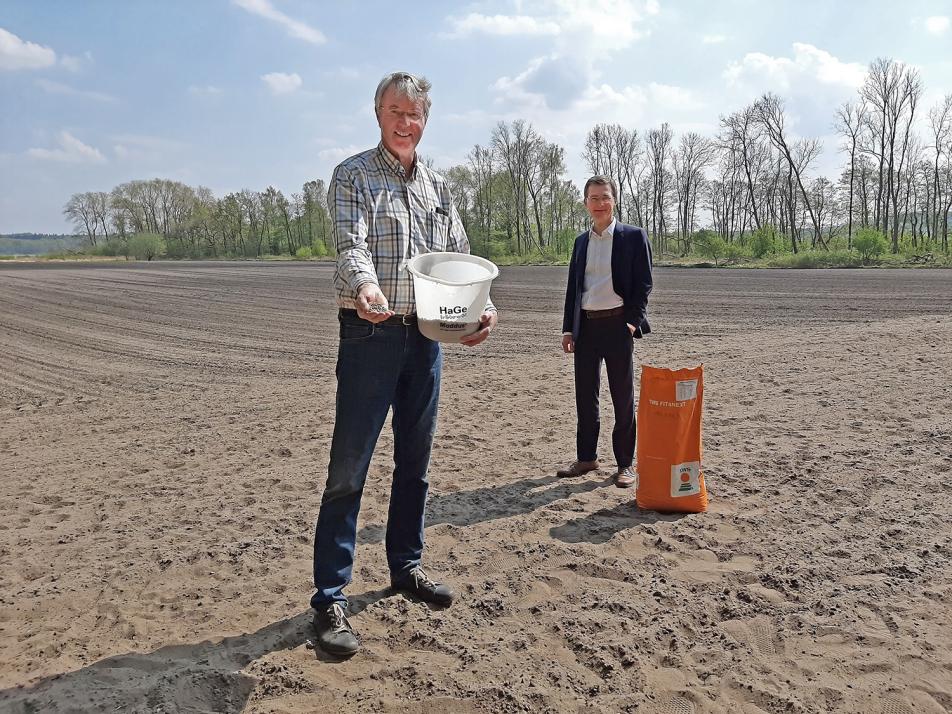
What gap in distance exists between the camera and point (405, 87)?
261 cm

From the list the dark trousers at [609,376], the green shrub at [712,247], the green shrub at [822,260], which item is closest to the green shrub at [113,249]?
the green shrub at [712,247]

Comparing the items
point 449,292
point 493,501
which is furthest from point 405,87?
point 493,501

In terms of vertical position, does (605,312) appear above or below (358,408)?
above

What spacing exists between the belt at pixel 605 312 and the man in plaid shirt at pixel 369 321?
6.14 feet

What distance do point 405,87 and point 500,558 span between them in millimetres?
2391

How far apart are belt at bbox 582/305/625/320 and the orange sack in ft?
1.79

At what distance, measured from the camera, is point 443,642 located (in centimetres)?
283

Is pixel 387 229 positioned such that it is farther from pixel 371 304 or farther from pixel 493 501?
pixel 493 501

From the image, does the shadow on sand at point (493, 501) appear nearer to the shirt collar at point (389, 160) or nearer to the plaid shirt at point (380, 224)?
the plaid shirt at point (380, 224)

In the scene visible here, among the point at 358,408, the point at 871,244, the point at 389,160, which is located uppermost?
the point at 871,244

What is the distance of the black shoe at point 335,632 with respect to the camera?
8.84 feet

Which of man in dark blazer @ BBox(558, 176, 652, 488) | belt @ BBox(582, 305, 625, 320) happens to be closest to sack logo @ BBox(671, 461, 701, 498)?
man in dark blazer @ BBox(558, 176, 652, 488)

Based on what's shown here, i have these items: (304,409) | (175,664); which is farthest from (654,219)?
(175,664)

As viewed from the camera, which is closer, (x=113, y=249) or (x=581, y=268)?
(x=581, y=268)
